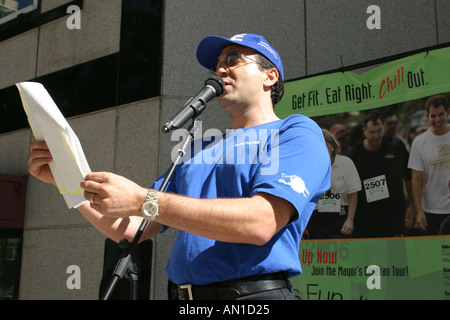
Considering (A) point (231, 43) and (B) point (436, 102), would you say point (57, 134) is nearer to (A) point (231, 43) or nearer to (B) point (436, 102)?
(A) point (231, 43)

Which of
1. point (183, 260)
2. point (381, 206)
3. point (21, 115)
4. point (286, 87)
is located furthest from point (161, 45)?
point (183, 260)

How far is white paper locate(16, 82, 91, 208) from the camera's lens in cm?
160

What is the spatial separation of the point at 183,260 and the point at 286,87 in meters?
2.76

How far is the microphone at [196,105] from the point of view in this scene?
1587 millimetres

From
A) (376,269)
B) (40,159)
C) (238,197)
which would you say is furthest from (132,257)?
(376,269)

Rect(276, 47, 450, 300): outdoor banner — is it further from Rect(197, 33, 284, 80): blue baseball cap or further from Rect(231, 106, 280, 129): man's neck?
Rect(231, 106, 280, 129): man's neck

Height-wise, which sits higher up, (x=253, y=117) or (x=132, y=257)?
(x=253, y=117)

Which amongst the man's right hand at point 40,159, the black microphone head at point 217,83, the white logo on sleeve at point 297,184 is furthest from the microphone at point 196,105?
the man's right hand at point 40,159

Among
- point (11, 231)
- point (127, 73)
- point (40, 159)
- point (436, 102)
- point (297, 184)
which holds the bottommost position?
point (297, 184)

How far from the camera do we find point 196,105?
172 centimetres

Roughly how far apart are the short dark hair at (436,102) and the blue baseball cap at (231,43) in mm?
1634

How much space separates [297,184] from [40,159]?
41.1 inches

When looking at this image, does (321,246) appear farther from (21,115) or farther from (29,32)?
(29,32)

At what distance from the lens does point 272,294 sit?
1.59m
